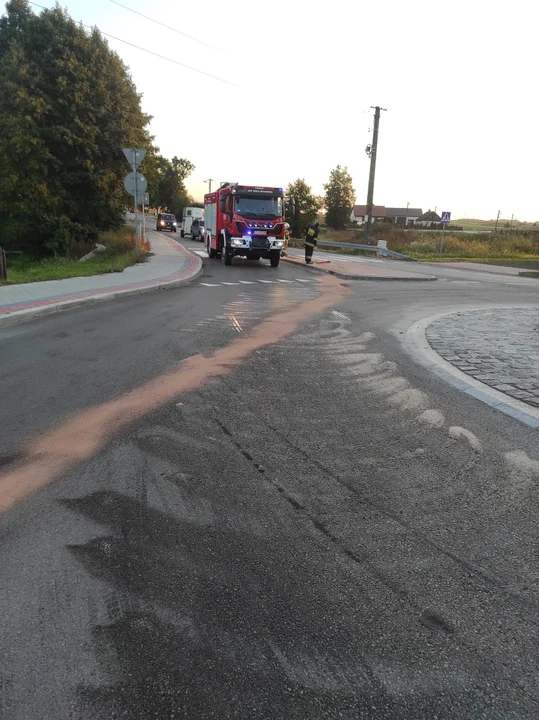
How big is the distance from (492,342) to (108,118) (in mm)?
24673

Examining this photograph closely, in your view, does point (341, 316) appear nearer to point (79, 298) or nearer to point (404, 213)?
point (79, 298)

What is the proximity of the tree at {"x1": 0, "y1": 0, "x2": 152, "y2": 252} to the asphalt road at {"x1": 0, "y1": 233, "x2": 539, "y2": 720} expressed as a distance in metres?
22.8

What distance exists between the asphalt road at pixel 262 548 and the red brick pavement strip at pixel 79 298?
3771 mm

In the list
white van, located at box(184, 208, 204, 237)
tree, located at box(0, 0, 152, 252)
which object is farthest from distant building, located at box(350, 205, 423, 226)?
tree, located at box(0, 0, 152, 252)

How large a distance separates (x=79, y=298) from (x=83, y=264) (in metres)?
10.3

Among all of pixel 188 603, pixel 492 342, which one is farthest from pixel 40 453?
pixel 492 342

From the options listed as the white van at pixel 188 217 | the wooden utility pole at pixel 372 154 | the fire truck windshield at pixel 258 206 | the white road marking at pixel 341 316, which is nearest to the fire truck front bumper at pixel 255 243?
the fire truck windshield at pixel 258 206

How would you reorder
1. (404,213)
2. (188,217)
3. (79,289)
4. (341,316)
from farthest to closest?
(404,213), (188,217), (79,289), (341,316)

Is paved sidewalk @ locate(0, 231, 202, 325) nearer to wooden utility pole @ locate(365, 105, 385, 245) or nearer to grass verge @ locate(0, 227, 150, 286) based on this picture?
grass verge @ locate(0, 227, 150, 286)

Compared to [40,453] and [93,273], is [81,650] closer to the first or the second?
[40,453]

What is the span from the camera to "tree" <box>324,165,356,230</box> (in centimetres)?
6981

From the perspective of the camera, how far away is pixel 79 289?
1264 centimetres

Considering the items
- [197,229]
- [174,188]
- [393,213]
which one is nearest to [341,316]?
[197,229]

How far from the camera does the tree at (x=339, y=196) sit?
69.8 m
